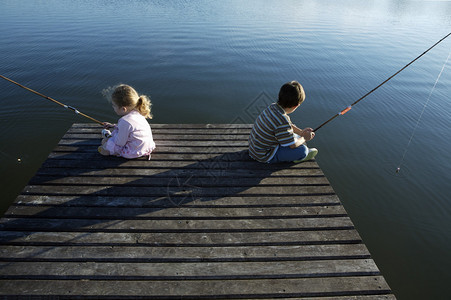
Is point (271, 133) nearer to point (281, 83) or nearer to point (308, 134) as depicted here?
point (308, 134)

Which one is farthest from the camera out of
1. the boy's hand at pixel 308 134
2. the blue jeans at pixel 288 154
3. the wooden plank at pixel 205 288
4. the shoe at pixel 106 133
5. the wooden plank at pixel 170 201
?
the shoe at pixel 106 133

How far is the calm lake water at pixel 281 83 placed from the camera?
421 cm

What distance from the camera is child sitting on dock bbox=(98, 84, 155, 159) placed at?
319 centimetres

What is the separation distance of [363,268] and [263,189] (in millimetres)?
1313

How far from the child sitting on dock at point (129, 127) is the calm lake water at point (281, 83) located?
2.27 metres

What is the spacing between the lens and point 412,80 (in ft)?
27.9

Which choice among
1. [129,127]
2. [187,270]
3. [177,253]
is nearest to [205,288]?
[187,270]

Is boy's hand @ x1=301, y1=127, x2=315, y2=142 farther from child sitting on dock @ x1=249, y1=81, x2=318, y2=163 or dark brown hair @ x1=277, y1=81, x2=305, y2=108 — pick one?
dark brown hair @ x1=277, y1=81, x2=305, y2=108

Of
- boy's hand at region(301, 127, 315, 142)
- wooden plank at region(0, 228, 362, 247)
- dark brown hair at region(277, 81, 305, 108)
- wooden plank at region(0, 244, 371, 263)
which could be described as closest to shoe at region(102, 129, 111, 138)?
wooden plank at region(0, 228, 362, 247)

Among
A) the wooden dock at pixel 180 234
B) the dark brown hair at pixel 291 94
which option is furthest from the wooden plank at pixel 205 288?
the dark brown hair at pixel 291 94

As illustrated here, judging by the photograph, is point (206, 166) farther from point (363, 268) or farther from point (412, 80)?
point (412, 80)

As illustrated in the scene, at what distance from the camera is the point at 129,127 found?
10.5ft

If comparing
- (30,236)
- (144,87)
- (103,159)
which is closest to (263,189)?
(103,159)

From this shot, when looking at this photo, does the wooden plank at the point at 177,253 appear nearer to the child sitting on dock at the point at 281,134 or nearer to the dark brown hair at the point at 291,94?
the child sitting on dock at the point at 281,134
